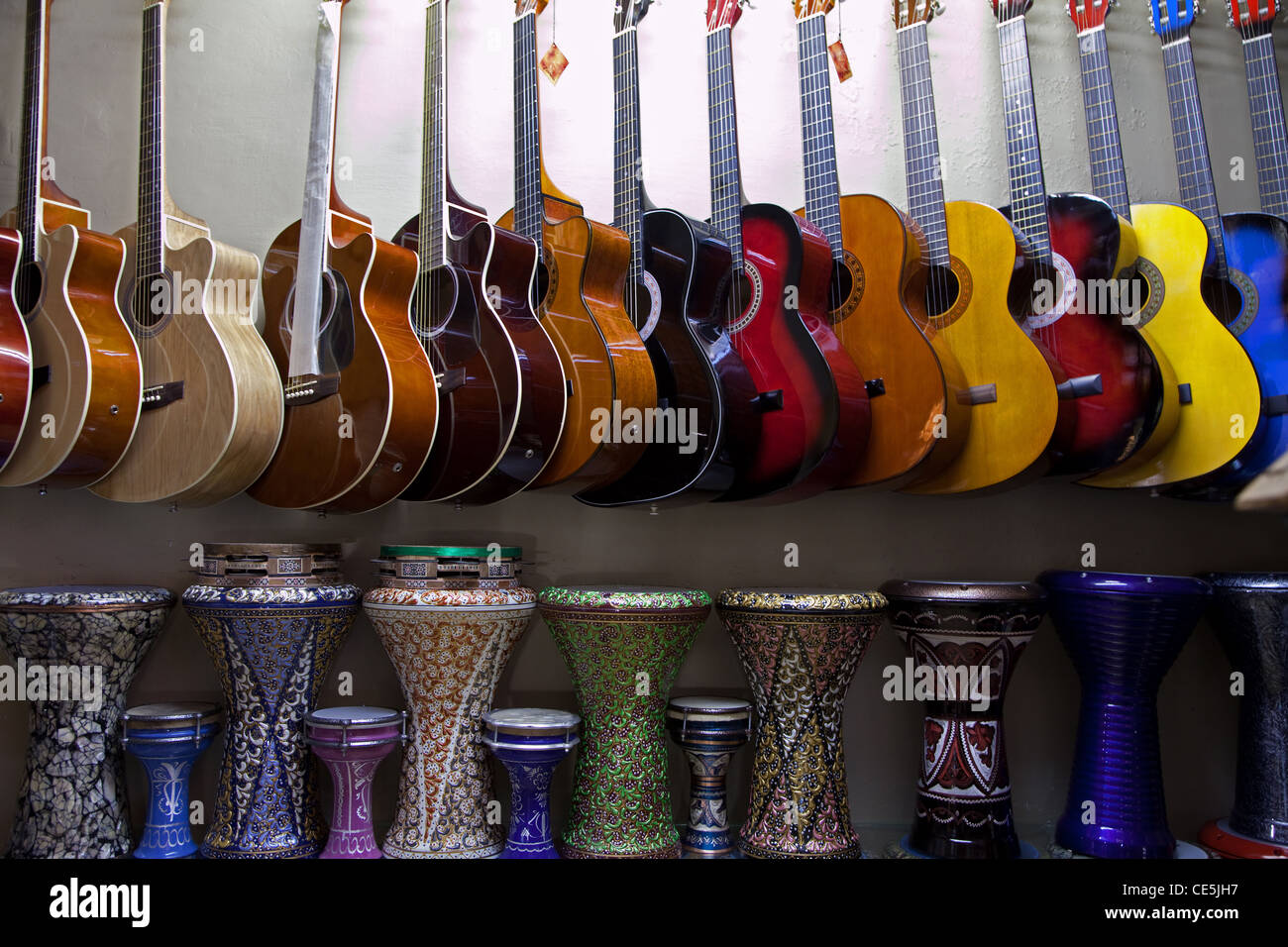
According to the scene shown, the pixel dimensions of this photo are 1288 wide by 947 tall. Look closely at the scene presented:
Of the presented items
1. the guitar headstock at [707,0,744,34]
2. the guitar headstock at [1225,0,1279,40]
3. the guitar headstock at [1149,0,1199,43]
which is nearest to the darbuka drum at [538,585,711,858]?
the guitar headstock at [707,0,744,34]

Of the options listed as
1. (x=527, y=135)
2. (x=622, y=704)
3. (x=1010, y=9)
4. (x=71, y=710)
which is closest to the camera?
(x=71, y=710)

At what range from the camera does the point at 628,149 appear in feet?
9.01

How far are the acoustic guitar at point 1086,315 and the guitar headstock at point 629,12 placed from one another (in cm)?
106

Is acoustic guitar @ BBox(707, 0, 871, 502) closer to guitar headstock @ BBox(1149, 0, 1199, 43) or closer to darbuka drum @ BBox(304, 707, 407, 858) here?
darbuka drum @ BBox(304, 707, 407, 858)

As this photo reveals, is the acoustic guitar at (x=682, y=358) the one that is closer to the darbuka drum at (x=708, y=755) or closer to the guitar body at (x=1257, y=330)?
the darbuka drum at (x=708, y=755)

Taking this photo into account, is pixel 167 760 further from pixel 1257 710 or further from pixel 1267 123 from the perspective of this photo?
pixel 1267 123

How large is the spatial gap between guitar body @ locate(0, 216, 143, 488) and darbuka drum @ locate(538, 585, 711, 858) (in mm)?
1108

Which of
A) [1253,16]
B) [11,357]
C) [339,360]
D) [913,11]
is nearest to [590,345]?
[339,360]

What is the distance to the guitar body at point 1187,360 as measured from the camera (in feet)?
8.70

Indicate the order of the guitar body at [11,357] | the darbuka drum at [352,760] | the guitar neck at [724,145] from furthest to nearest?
the guitar neck at [724,145]
the darbuka drum at [352,760]
the guitar body at [11,357]

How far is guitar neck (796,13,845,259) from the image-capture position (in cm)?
274

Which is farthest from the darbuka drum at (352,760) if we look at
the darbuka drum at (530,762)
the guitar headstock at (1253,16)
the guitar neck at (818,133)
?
the guitar headstock at (1253,16)

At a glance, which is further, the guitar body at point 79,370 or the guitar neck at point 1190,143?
the guitar neck at point 1190,143

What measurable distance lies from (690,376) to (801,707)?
901mm
